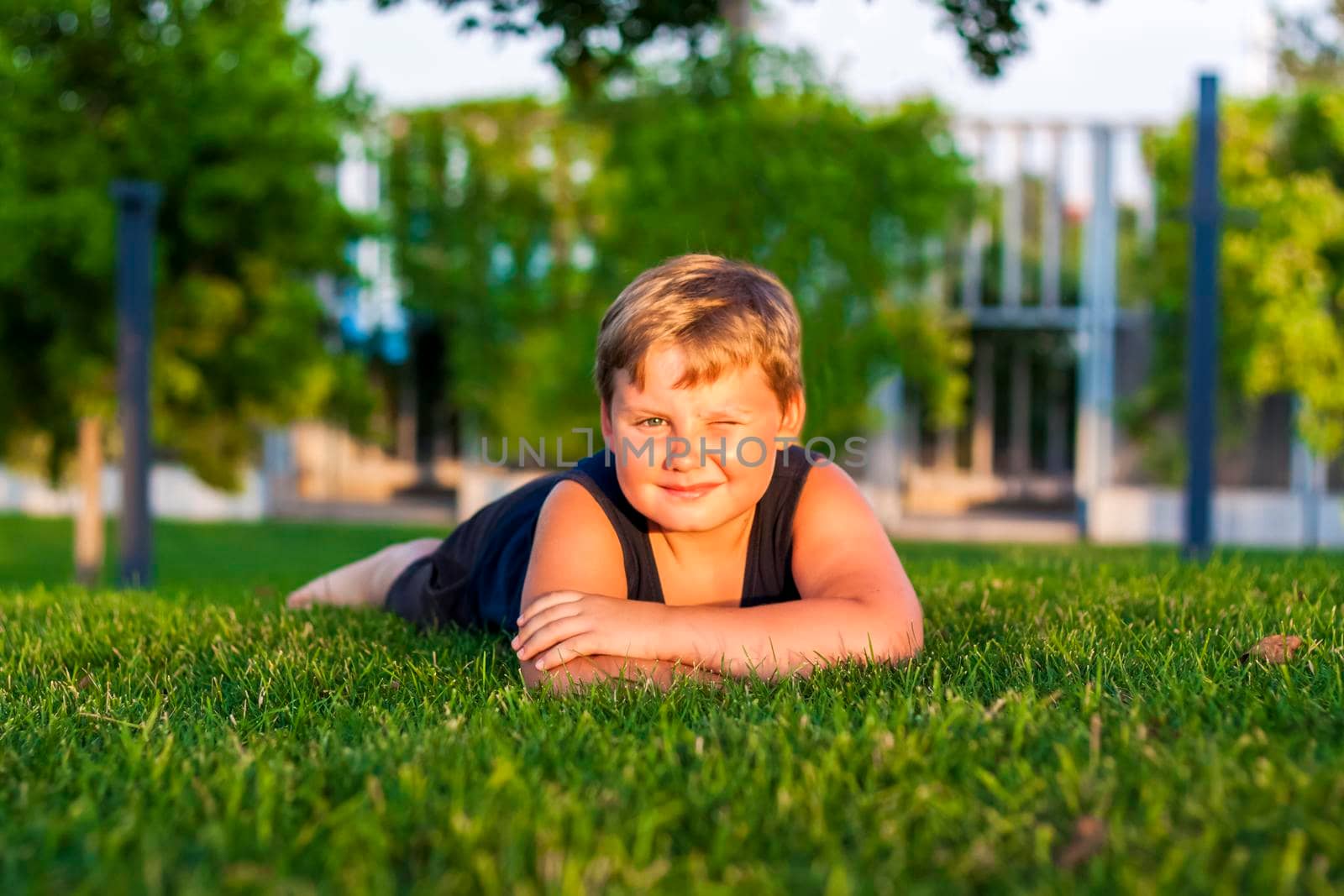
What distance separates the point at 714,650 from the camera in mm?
2848

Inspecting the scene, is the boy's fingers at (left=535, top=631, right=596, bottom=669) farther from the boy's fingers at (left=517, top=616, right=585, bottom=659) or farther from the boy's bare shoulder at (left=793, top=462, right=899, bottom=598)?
the boy's bare shoulder at (left=793, top=462, right=899, bottom=598)

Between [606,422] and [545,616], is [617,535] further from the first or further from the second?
[545,616]

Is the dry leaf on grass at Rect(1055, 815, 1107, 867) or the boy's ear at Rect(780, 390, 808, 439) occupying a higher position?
the boy's ear at Rect(780, 390, 808, 439)

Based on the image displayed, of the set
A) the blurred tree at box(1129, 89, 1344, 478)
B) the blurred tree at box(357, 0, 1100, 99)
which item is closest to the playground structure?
the blurred tree at box(1129, 89, 1344, 478)

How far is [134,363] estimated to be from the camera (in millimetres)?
9602

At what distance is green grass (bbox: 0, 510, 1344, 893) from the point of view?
5.12 feet

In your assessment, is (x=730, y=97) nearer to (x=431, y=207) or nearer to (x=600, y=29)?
(x=600, y=29)

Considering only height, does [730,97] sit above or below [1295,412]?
above

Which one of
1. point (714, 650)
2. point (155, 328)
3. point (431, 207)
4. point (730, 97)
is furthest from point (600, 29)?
point (431, 207)

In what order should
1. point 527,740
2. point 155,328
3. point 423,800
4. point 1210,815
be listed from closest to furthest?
point 1210,815 < point 423,800 < point 527,740 < point 155,328

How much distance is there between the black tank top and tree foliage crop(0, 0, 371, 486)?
33.0ft

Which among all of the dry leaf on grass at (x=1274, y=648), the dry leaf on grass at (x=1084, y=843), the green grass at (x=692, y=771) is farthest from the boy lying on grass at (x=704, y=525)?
the dry leaf on grass at (x=1084, y=843)

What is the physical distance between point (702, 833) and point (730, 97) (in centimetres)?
1310

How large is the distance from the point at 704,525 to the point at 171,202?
1269 cm
